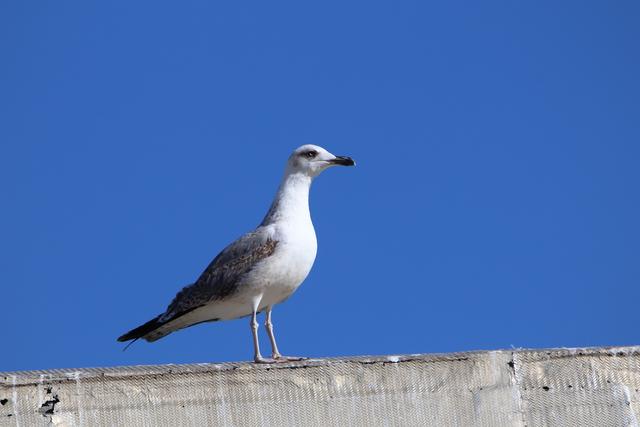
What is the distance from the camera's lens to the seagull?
11617 mm

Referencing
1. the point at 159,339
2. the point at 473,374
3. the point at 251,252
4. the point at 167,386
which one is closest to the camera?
the point at 167,386

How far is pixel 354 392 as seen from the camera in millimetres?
9258

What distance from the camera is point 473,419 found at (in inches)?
368

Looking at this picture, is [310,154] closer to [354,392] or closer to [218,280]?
[218,280]

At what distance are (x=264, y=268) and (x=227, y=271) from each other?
472 millimetres

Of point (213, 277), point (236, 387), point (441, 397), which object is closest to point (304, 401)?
point (236, 387)

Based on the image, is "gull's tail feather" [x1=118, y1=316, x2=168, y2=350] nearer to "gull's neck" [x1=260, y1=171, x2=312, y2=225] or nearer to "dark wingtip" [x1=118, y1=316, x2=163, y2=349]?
"dark wingtip" [x1=118, y1=316, x2=163, y2=349]

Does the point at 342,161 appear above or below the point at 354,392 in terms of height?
above

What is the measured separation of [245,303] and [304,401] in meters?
2.87

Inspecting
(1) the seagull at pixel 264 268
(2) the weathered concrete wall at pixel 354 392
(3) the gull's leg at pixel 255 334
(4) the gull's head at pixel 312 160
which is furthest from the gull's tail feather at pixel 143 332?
(2) the weathered concrete wall at pixel 354 392

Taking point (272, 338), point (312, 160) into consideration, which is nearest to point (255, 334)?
point (272, 338)

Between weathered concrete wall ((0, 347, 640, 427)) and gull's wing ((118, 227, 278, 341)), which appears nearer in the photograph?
weathered concrete wall ((0, 347, 640, 427))

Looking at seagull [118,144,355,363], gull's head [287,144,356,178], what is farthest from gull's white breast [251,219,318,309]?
gull's head [287,144,356,178]

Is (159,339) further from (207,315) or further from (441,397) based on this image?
(441,397)
